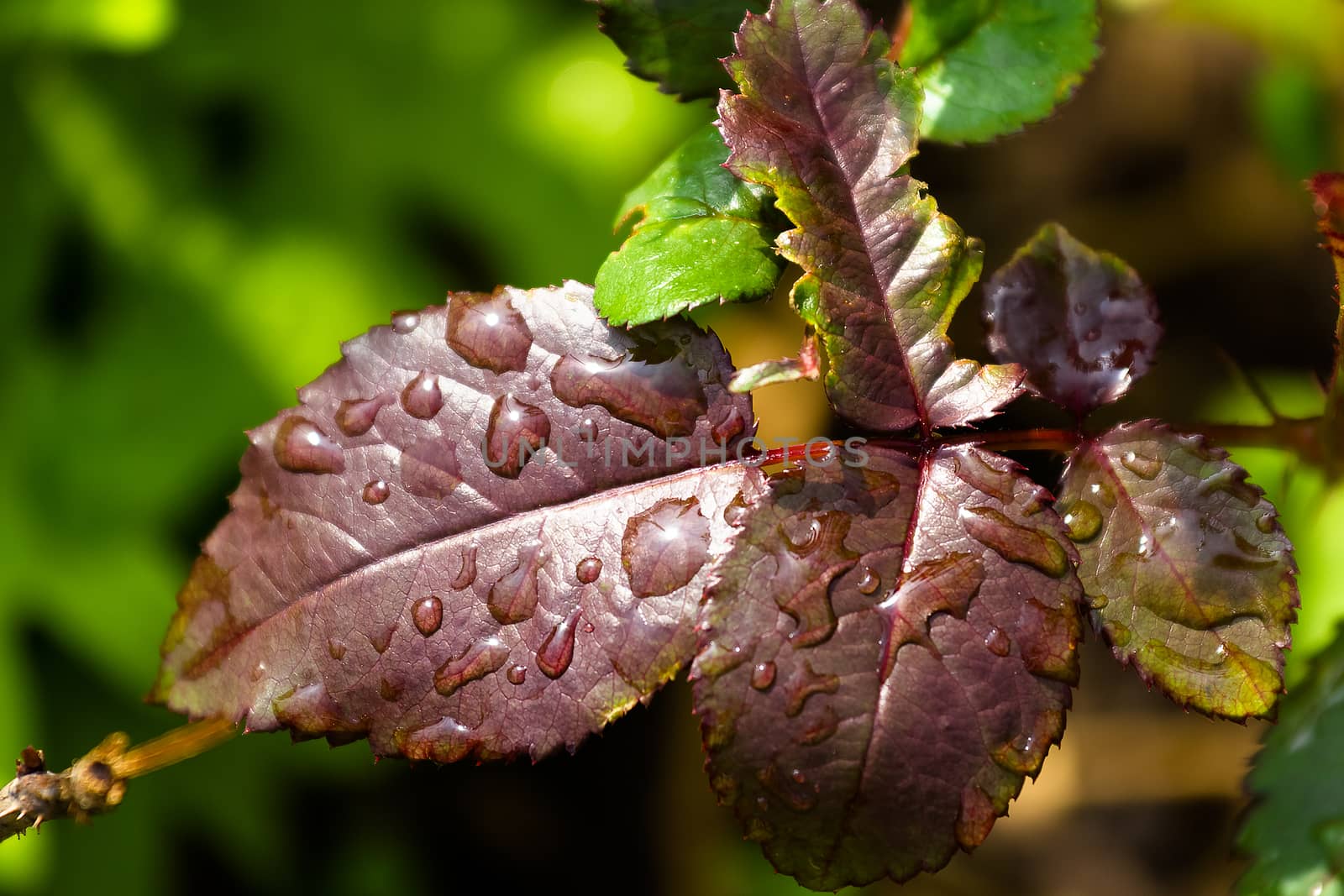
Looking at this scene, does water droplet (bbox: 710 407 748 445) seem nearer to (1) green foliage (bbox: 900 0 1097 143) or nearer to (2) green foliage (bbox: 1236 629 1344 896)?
(1) green foliage (bbox: 900 0 1097 143)

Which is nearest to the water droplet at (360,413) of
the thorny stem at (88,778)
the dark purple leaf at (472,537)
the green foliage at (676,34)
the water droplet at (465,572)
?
the dark purple leaf at (472,537)

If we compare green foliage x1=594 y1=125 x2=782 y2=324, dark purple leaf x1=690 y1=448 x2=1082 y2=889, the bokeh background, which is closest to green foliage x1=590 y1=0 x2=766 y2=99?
green foliage x1=594 y1=125 x2=782 y2=324

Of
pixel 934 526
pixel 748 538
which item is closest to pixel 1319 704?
pixel 934 526

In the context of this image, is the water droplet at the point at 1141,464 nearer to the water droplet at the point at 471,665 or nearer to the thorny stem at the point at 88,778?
the water droplet at the point at 471,665

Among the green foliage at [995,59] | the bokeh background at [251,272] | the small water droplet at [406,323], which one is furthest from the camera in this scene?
the bokeh background at [251,272]

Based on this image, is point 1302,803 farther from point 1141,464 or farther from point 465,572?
point 465,572

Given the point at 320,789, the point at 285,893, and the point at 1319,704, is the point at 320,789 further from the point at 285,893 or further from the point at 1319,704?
the point at 1319,704

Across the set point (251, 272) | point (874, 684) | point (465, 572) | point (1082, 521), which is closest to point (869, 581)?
point (874, 684)
